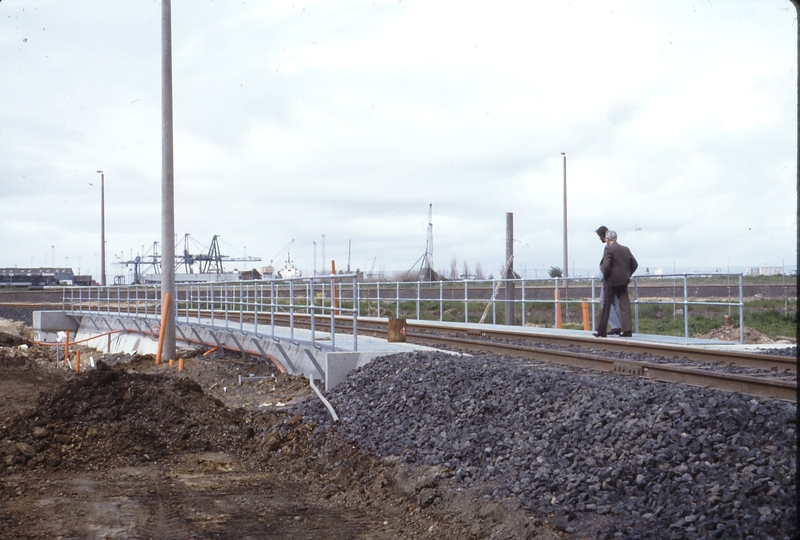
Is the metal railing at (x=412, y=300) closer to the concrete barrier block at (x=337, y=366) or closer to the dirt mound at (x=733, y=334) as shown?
the dirt mound at (x=733, y=334)

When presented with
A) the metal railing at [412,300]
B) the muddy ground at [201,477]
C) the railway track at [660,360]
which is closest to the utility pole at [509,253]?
the metal railing at [412,300]

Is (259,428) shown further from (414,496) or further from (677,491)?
(677,491)

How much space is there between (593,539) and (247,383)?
8.37 metres

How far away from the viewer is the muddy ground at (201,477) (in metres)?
5.52

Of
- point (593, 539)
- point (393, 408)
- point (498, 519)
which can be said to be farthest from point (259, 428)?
point (593, 539)

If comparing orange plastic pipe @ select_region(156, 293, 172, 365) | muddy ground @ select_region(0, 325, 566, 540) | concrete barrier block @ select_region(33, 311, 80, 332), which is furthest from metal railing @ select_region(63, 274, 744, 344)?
muddy ground @ select_region(0, 325, 566, 540)

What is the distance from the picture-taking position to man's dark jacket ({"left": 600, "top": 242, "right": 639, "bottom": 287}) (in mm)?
12672

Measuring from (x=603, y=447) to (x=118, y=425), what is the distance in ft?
18.0

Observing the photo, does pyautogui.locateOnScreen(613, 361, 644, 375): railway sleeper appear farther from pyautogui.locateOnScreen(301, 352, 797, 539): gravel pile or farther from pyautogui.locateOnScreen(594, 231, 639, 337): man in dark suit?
pyautogui.locateOnScreen(594, 231, 639, 337): man in dark suit

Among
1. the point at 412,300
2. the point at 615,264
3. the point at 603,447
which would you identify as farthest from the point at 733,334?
the point at 603,447

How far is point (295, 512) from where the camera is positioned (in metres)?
6.08

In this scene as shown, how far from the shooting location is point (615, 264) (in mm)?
12734

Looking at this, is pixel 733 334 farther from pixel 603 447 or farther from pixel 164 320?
pixel 603 447

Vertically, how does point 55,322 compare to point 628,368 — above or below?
below
